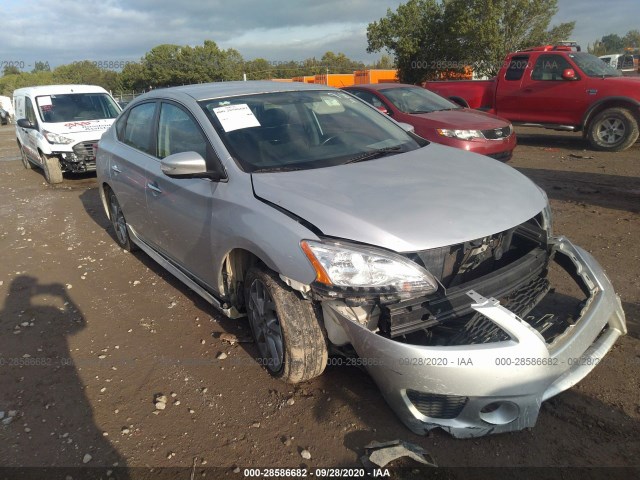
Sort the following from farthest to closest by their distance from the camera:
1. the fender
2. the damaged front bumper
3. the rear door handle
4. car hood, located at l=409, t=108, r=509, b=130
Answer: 1. the fender
2. car hood, located at l=409, t=108, r=509, b=130
3. the rear door handle
4. the damaged front bumper

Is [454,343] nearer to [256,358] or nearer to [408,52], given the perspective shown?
[256,358]

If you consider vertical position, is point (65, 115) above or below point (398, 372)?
above

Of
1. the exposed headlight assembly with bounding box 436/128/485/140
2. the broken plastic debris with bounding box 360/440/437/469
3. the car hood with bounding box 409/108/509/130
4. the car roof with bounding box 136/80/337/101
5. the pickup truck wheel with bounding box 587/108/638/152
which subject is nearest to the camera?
the broken plastic debris with bounding box 360/440/437/469

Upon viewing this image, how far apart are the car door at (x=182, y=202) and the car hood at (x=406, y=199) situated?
0.52 m

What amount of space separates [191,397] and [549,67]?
1007cm

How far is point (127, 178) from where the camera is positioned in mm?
4281

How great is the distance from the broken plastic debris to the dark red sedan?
5550mm

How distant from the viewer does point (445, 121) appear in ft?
24.1

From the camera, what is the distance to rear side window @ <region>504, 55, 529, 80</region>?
1020 cm

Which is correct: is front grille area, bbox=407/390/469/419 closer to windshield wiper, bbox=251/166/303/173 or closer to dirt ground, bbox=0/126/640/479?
dirt ground, bbox=0/126/640/479

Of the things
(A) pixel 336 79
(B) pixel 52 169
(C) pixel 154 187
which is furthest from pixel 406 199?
(A) pixel 336 79

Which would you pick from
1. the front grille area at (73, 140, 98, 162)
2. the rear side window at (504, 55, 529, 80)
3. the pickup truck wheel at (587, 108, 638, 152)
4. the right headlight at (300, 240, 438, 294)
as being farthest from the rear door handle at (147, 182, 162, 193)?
the rear side window at (504, 55, 529, 80)

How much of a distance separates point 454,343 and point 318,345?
29.3 inches

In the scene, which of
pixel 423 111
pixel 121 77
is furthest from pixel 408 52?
pixel 121 77
